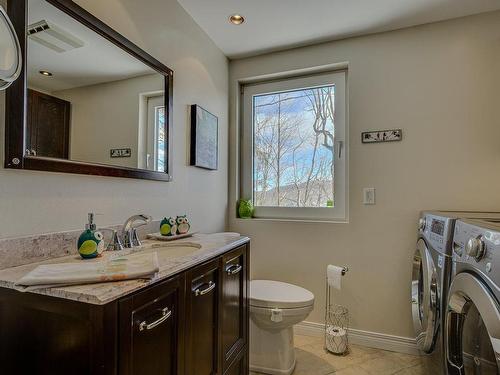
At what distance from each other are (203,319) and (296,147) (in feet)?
5.35

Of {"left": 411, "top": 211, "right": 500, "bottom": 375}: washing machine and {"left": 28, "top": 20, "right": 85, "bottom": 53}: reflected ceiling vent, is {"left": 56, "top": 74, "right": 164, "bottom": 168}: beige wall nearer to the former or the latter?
{"left": 28, "top": 20, "right": 85, "bottom": 53}: reflected ceiling vent

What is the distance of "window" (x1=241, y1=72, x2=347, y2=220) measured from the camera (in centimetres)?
229

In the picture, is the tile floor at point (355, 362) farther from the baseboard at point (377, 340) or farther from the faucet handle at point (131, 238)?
the faucet handle at point (131, 238)

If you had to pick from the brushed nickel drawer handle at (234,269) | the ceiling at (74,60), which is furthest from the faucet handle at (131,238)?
the ceiling at (74,60)

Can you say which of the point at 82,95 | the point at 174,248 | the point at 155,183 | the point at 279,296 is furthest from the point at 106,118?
the point at 279,296

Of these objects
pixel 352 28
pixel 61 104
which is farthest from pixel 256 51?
pixel 61 104

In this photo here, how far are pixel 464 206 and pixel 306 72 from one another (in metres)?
1.51

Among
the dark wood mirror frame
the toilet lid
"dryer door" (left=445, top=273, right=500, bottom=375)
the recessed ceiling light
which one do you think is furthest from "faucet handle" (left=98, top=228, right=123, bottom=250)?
the recessed ceiling light

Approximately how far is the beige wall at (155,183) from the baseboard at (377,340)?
1086 millimetres

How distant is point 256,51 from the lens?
2395 mm

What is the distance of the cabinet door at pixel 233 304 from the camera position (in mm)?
1322

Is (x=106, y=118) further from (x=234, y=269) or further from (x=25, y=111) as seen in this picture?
(x=234, y=269)

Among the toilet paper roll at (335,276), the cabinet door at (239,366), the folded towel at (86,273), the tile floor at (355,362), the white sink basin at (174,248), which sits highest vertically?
the folded towel at (86,273)

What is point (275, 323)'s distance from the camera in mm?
1670
